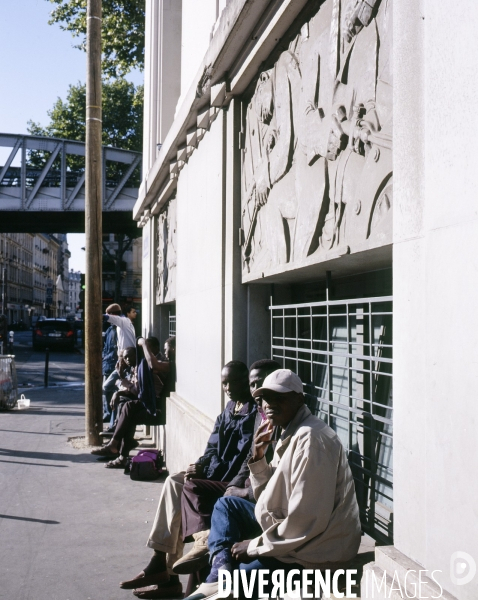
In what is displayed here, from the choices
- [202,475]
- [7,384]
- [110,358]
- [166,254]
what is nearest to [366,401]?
[202,475]

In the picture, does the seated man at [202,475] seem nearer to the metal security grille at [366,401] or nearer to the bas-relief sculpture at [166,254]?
the metal security grille at [366,401]

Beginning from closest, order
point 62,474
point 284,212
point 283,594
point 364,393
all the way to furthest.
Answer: point 283,594 → point 364,393 → point 284,212 → point 62,474

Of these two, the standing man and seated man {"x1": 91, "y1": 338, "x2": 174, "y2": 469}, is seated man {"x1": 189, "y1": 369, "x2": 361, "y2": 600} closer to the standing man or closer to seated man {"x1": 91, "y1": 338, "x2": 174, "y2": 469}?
seated man {"x1": 91, "y1": 338, "x2": 174, "y2": 469}

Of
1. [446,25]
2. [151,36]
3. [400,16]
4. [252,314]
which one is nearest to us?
[446,25]

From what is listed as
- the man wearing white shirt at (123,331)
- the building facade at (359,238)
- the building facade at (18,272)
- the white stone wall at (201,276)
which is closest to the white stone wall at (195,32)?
the building facade at (359,238)

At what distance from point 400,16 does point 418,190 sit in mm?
773

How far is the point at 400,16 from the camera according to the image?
2.86 metres

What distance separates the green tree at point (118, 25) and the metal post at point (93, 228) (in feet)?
44.8

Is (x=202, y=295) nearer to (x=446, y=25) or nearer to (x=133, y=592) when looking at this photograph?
(x=133, y=592)

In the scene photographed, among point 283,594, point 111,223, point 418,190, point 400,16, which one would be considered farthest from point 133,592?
point 111,223

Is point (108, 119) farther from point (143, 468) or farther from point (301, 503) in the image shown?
point (301, 503)

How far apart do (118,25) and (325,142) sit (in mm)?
21667

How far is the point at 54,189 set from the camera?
2877 centimetres

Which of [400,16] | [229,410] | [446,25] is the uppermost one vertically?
[400,16]
